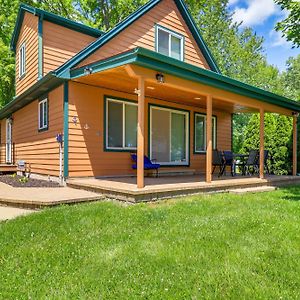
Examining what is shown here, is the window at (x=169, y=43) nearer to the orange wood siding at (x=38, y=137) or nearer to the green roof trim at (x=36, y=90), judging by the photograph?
the green roof trim at (x=36, y=90)

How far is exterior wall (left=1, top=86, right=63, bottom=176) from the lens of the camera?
827 centimetres

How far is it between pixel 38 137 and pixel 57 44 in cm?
330

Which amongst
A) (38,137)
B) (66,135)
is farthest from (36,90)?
(66,135)

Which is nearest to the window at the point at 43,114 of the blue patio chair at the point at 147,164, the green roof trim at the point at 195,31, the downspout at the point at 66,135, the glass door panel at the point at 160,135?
the downspout at the point at 66,135

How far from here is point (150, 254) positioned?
3.36 metres

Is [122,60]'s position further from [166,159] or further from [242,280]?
[166,159]

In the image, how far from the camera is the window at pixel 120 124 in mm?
8742

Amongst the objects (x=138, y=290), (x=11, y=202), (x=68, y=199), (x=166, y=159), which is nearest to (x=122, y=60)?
(x=68, y=199)

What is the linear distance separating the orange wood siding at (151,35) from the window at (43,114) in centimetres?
187

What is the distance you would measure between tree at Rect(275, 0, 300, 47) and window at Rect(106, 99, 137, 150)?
461 cm

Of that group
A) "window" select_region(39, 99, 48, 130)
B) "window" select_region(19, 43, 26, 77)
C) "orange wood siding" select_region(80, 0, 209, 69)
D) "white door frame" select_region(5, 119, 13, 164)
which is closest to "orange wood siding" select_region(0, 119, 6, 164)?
"white door frame" select_region(5, 119, 13, 164)

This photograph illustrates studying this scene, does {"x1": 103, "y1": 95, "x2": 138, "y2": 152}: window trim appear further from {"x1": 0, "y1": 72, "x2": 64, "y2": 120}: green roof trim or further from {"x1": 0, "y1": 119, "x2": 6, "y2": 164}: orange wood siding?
{"x1": 0, "y1": 119, "x2": 6, "y2": 164}: orange wood siding

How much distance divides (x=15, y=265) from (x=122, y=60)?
13.2 ft

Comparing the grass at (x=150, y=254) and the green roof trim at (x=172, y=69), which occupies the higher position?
the green roof trim at (x=172, y=69)
